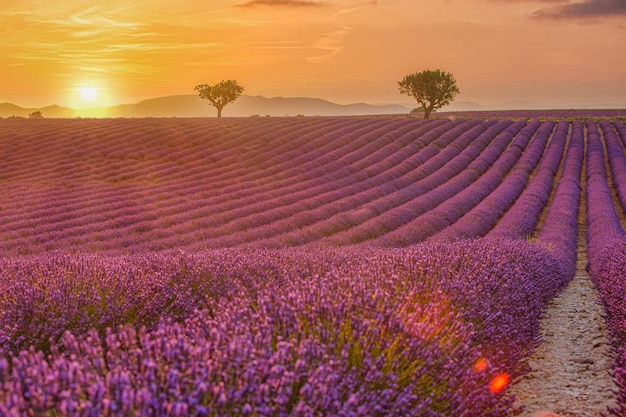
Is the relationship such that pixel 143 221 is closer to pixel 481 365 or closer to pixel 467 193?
pixel 467 193

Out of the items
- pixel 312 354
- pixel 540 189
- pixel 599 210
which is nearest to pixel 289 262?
pixel 312 354

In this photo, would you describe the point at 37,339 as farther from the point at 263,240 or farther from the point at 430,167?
the point at 430,167

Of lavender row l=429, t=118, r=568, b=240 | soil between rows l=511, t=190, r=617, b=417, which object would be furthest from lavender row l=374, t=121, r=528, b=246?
soil between rows l=511, t=190, r=617, b=417

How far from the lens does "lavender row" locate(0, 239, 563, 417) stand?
2291 mm

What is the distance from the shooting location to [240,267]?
18.9 ft

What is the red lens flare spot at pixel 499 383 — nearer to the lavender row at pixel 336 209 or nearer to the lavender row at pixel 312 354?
the lavender row at pixel 312 354

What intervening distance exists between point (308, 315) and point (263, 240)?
848cm

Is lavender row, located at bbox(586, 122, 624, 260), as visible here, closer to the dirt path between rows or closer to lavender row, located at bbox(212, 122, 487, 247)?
the dirt path between rows

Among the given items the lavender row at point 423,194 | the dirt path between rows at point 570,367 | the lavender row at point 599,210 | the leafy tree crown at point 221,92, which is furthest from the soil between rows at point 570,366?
the leafy tree crown at point 221,92

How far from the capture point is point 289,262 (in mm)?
6145

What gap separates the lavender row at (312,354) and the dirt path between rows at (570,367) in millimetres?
240

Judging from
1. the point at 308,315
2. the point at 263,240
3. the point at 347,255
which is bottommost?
the point at 263,240

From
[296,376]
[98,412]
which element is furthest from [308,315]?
[98,412]

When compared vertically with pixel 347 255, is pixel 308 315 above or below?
above
